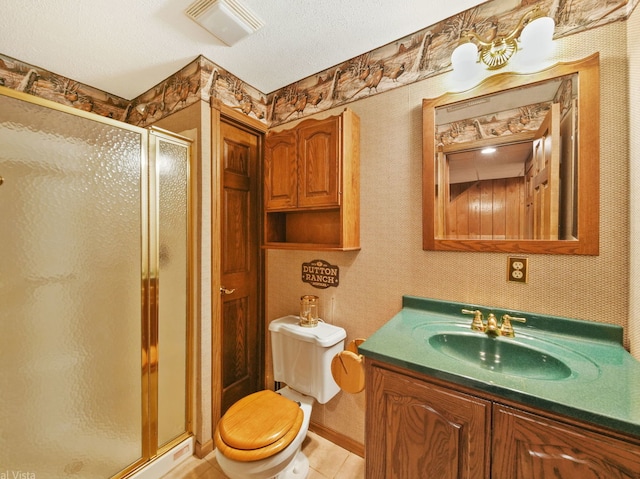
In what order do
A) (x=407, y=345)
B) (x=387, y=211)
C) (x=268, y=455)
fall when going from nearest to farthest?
(x=407, y=345)
(x=268, y=455)
(x=387, y=211)

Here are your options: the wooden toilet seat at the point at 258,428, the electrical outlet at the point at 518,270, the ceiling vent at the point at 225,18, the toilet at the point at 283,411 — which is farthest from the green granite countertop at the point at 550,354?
the ceiling vent at the point at 225,18

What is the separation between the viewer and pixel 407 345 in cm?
95

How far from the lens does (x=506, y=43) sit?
3.60 ft

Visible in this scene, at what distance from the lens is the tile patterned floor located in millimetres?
1430

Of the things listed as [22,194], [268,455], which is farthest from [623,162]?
[22,194]

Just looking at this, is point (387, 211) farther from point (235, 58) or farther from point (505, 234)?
point (235, 58)

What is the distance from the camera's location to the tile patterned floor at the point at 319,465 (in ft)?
4.69

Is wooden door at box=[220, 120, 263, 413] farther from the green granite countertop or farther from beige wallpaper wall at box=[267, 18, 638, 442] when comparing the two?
the green granite countertop

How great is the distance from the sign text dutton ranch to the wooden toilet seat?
0.67 meters

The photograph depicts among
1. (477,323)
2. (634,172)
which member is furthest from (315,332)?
(634,172)

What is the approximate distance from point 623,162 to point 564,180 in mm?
166

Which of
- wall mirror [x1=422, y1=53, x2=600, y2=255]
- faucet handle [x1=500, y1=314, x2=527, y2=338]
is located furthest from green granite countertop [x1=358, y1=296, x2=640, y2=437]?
wall mirror [x1=422, y1=53, x2=600, y2=255]

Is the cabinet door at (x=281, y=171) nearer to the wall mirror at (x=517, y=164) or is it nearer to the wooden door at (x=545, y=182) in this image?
the wall mirror at (x=517, y=164)

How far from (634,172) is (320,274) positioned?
1.41 metres
